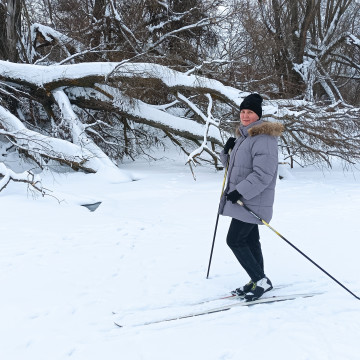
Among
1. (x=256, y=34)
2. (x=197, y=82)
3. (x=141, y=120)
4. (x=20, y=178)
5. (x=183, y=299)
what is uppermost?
(x=256, y=34)

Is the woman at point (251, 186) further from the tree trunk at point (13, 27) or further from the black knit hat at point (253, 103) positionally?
the tree trunk at point (13, 27)

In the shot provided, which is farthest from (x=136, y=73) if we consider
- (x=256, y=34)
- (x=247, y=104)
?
(x=247, y=104)

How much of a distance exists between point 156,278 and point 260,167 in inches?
59.5

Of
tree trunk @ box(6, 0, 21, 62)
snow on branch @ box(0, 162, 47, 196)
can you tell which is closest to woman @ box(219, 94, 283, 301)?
snow on branch @ box(0, 162, 47, 196)

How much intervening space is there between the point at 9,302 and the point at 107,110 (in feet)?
23.4

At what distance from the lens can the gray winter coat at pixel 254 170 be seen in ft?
8.86

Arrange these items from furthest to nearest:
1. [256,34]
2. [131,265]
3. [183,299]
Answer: [256,34], [131,265], [183,299]

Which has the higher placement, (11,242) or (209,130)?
(209,130)

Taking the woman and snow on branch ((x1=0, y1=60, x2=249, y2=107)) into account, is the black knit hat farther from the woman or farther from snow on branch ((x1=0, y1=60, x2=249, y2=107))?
snow on branch ((x1=0, y1=60, x2=249, y2=107))

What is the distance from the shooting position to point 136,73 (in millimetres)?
7926

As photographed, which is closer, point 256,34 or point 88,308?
point 88,308

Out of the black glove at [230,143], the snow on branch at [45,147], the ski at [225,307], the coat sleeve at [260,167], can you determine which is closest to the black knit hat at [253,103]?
the coat sleeve at [260,167]

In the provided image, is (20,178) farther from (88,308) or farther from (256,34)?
(256,34)

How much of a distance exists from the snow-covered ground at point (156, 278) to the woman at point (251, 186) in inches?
13.3
